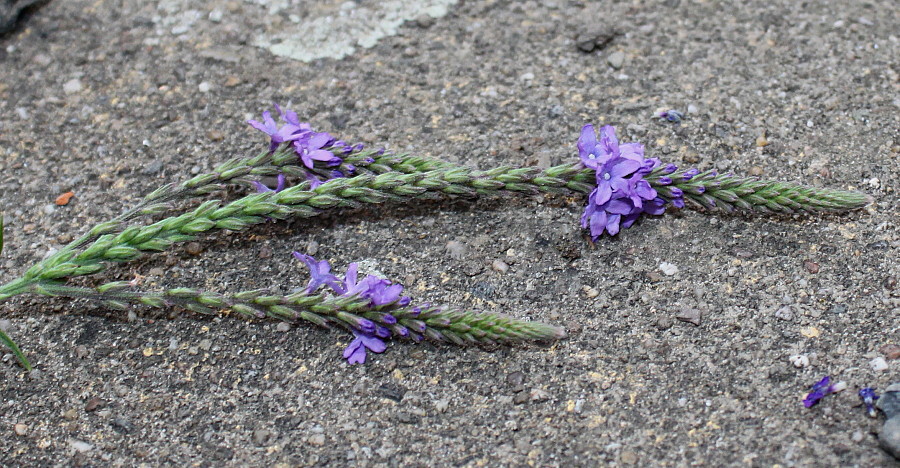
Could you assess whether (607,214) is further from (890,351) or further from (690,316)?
(890,351)

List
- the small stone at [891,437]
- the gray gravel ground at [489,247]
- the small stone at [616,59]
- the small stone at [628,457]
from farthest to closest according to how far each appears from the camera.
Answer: the small stone at [616,59] < the gray gravel ground at [489,247] < the small stone at [628,457] < the small stone at [891,437]

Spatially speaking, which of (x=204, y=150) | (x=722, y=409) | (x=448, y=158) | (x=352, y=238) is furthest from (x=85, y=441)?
(x=722, y=409)

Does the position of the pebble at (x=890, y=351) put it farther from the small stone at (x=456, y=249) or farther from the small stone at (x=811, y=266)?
the small stone at (x=456, y=249)

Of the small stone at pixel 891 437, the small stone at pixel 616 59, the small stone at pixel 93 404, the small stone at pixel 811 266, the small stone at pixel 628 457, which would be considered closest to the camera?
the small stone at pixel 891 437

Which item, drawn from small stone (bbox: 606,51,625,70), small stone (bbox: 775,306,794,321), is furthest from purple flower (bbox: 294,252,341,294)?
small stone (bbox: 606,51,625,70)

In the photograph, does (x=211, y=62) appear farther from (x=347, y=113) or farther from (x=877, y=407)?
(x=877, y=407)

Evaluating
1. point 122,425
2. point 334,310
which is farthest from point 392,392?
point 122,425

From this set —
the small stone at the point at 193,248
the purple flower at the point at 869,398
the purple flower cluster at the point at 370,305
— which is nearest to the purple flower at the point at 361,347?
the purple flower cluster at the point at 370,305
